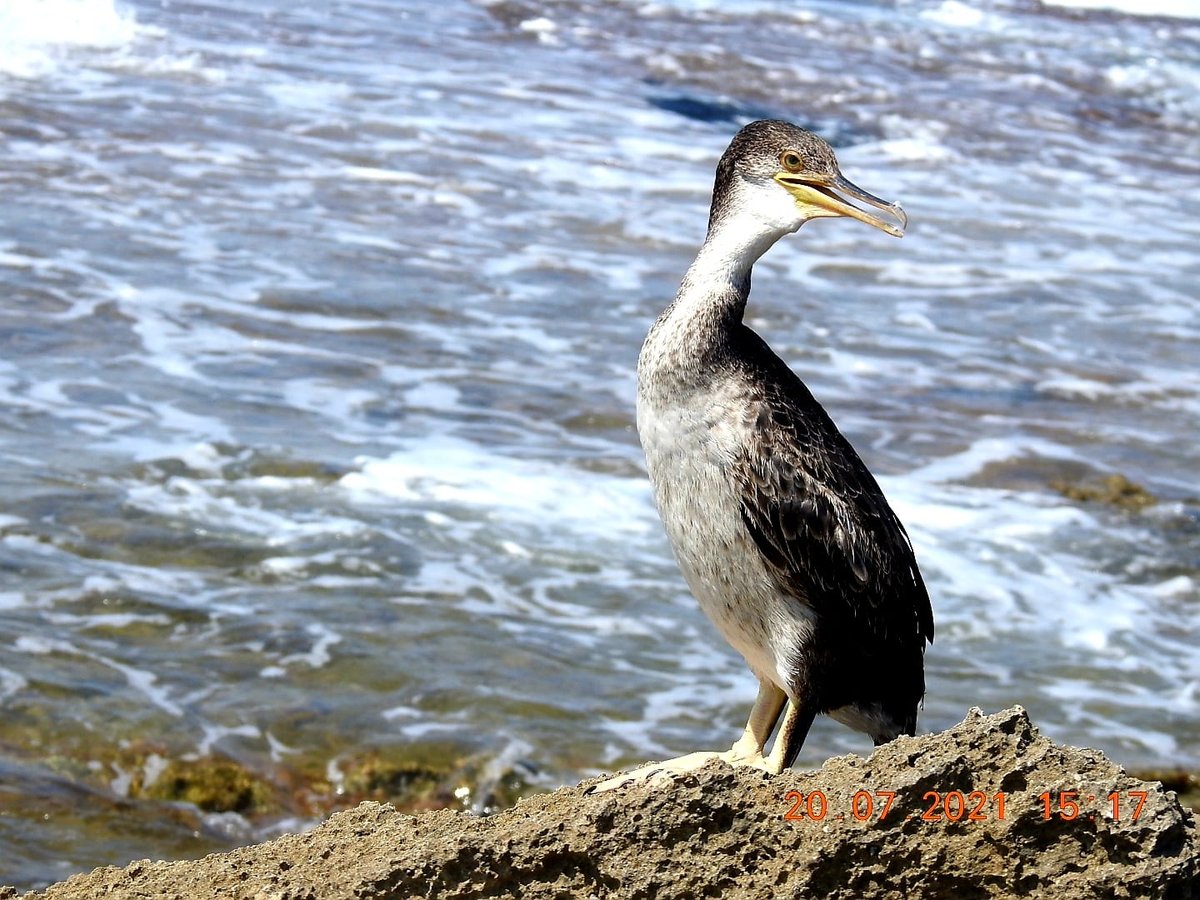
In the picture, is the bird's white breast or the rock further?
the bird's white breast

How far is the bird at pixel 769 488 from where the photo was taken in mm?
3957

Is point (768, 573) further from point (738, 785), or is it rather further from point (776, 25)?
point (776, 25)

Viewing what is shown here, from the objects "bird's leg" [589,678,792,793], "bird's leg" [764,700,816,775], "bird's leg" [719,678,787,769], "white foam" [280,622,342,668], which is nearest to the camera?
"bird's leg" [589,678,792,793]

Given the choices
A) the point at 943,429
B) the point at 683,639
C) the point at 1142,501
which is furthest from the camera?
the point at 943,429

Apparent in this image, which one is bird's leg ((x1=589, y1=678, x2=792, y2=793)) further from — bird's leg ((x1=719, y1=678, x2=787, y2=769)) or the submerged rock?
the submerged rock

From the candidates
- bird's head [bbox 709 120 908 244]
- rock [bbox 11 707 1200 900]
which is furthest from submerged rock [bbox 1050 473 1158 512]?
rock [bbox 11 707 1200 900]

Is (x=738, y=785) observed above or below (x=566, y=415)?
above

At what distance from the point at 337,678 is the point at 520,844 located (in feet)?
12.8

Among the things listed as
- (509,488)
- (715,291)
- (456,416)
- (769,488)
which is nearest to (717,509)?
(769,488)

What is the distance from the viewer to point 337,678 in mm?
6762

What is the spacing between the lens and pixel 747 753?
4078 millimetres

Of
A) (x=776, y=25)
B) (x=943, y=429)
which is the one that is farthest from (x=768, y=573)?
(x=776, y=25)
